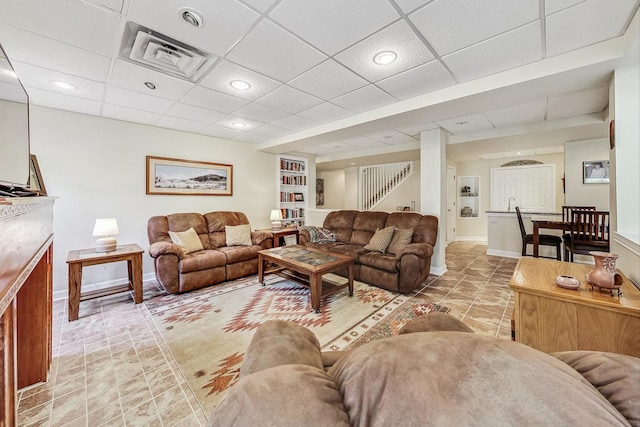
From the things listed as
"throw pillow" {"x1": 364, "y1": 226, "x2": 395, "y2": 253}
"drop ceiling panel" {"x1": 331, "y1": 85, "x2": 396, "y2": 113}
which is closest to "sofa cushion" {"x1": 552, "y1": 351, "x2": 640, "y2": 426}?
"drop ceiling panel" {"x1": 331, "y1": 85, "x2": 396, "y2": 113}

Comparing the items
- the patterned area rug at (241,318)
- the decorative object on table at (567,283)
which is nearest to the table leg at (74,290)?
the patterned area rug at (241,318)

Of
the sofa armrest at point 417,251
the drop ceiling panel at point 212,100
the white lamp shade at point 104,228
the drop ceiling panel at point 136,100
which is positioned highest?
the drop ceiling panel at point 212,100

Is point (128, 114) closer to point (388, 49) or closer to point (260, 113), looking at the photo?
point (260, 113)

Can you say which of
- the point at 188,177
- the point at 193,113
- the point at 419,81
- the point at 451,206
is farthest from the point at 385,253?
the point at 451,206

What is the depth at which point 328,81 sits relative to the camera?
243 cm

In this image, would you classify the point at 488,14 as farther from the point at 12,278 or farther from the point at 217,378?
the point at 217,378

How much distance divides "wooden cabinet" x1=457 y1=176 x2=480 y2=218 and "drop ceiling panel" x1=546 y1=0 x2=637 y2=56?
5387 millimetres

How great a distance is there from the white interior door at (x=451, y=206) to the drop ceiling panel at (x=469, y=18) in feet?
15.8

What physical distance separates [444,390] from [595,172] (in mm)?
5915

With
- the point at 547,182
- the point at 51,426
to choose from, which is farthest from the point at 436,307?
the point at 547,182

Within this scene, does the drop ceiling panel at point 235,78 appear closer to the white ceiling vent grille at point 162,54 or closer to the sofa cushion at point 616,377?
the white ceiling vent grille at point 162,54

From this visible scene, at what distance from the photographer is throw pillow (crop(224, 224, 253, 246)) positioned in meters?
4.02

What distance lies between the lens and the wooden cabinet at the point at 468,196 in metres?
6.78

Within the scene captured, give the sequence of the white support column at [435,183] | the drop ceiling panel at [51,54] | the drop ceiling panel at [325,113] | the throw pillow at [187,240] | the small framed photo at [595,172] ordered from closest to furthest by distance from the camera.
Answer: the drop ceiling panel at [51,54], the drop ceiling panel at [325,113], the throw pillow at [187,240], the white support column at [435,183], the small framed photo at [595,172]
